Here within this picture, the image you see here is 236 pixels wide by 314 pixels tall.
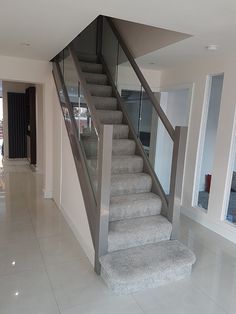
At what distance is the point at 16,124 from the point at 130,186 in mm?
5923

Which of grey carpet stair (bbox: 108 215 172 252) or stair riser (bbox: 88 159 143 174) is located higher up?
stair riser (bbox: 88 159 143 174)

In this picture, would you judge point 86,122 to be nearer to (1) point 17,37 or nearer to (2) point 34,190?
(1) point 17,37

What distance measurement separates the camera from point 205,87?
406 cm

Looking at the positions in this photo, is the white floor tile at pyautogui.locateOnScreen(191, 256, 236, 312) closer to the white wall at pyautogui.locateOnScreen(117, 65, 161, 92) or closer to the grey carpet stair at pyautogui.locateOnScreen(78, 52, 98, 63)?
the white wall at pyautogui.locateOnScreen(117, 65, 161, 92)

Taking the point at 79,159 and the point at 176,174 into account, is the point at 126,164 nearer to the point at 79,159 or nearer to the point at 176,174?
the point at 79,159

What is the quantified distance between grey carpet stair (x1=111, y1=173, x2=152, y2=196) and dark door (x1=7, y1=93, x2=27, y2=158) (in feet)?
18.4

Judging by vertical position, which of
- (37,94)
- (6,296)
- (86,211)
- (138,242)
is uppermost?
(37,94)

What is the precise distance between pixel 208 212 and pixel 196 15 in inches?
114

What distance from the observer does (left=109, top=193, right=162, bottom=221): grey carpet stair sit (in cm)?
312

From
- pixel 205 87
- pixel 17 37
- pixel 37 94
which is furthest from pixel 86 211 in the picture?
pixel 37 94

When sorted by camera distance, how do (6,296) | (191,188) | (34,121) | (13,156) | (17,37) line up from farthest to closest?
(13,156) → (34,121) → (191,188) → (17,37) → (6,296)

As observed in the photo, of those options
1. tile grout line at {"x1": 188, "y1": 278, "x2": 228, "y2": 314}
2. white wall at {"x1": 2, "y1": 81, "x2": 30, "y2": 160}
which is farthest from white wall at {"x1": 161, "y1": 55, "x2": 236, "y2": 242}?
white wall at {"x1": 2, "y1": 81, "x2": 30, "y2": 160}

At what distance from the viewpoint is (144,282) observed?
2518 mm

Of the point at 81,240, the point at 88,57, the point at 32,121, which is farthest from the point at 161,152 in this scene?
the point at 32,121
